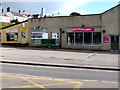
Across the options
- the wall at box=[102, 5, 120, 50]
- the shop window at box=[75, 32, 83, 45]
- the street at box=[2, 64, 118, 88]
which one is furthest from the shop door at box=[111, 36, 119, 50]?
the street at box=[2, 64, 118, 88]

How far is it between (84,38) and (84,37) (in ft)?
0.47

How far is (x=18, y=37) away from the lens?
95.3ft

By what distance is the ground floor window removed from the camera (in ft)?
79.7

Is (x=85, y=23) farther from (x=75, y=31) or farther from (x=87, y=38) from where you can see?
(x=87, y=38)

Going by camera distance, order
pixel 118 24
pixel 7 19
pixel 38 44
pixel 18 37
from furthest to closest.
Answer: pixel 7 19 < pixel 18 37 < pixel 38 44 < pixel 118 24

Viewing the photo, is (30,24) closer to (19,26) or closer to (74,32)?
(19,26)

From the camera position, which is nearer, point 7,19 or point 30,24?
point 30,24

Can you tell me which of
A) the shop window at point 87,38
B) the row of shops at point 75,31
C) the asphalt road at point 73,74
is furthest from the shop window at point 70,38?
the asphalt road at point 73,74

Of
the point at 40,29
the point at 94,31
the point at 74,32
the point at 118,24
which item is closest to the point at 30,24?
the point at 40,29

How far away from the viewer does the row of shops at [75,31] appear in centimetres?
2338

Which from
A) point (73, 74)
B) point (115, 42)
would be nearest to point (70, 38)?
point (115, 42)

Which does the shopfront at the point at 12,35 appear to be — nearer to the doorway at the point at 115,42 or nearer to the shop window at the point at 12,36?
the shop window at the point at 12,36

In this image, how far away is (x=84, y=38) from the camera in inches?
984

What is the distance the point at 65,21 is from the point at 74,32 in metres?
2.09
